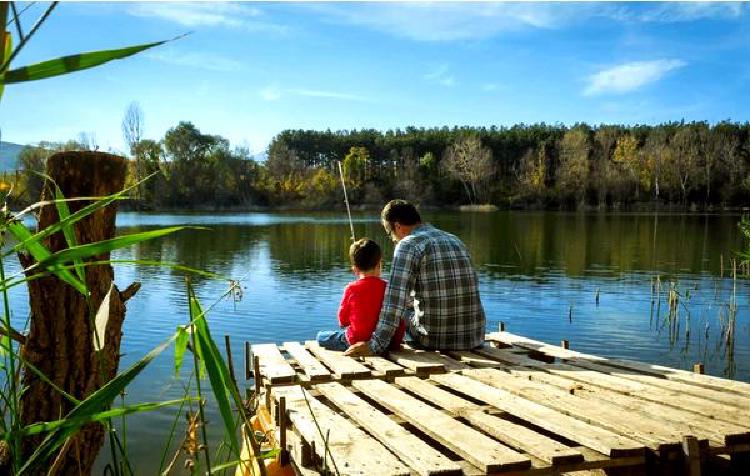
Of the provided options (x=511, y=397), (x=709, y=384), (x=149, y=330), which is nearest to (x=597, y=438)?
(x=511, y=397)

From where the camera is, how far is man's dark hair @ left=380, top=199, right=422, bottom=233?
19.7 ft

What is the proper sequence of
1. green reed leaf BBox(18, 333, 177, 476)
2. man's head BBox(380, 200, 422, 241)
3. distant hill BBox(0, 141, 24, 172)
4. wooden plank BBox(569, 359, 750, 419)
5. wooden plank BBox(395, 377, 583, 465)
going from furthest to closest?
man's head BBox(380, 200, 422, 241)
wooden plank BBox(569, 359, 750, 419)
wooden plank BBox(395, 377, 583, 465)
distant hill BBox(0, 141, 24, 172)
green reed leaf BBox(18, 333, 177, 476)

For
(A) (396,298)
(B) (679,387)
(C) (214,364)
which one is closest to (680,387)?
(B) (679,387)

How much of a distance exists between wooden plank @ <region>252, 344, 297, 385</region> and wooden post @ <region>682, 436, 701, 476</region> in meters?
2.55

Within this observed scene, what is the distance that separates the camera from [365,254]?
6004 millimetres

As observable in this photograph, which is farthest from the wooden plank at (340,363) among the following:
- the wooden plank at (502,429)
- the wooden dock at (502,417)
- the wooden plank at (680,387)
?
the wooden plank at (680,387)

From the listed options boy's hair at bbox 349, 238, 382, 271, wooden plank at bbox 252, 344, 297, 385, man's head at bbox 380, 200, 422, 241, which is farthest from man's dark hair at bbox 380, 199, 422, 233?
wooden plank at bbox 252, 344, 297, 385

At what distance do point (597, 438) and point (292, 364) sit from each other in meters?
2.91

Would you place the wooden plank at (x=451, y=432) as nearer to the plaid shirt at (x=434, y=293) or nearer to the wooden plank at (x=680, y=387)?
the plaid shirt at (x=434, y=293)

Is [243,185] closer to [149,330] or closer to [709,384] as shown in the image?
[149,330]

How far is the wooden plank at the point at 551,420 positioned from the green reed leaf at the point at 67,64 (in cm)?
306

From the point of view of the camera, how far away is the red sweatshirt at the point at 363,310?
591cm

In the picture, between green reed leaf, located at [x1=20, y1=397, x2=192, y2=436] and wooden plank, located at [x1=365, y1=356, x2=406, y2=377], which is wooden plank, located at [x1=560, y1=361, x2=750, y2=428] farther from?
green reed leaf, located at [x1=20, y1=397, x2=192, y2=436]

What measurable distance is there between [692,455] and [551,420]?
2.33 feet
